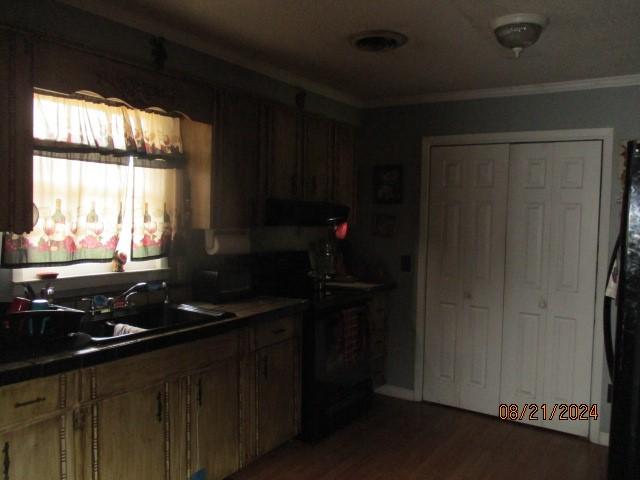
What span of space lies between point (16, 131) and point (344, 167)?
7.85 feet

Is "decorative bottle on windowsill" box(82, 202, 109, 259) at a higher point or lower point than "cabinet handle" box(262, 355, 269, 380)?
higher

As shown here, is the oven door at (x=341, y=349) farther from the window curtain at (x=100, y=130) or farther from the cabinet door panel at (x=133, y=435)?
the window curtain at (x=100, y=130)

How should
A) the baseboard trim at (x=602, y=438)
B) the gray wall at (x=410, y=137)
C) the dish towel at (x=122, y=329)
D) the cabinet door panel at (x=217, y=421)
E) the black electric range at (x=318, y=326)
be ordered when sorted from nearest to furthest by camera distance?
the dish towel at (x=122, y=329) < the cabinet door panel at (x=217, y=421) < the black electric range at (x=318, y=326) < the baseboard trim at (x=602, y=438) < the gray wall at (x=410, y=137)

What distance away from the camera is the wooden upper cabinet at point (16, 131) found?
6.31ft

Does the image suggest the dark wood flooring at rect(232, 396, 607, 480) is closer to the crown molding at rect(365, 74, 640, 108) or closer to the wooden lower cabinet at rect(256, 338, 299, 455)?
the wooden lower cabinet at rect(256, 338, 299, 455)

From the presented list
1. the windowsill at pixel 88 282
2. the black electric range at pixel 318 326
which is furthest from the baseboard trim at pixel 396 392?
the windowsill at pixel 88 282

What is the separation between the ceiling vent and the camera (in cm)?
257

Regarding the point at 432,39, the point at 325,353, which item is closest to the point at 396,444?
the point at 325,353

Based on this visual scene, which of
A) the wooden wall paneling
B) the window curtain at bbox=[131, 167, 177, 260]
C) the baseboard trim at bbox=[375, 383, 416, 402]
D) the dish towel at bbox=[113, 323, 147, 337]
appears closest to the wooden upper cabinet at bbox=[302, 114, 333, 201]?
the wooden wall paneling

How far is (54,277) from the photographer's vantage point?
237 centimetres

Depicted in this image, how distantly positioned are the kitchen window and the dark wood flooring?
4.61 ft

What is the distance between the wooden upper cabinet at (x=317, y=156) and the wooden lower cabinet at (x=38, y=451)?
2075mm

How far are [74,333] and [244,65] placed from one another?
185 centimetres

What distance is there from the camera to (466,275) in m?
3.87
